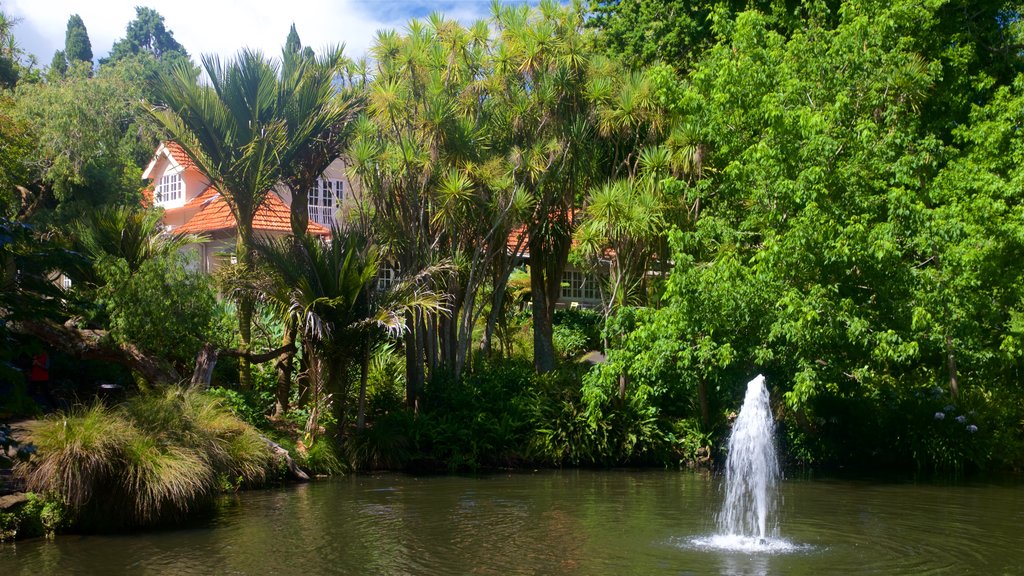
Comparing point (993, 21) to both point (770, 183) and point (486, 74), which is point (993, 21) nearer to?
point (770, 183)

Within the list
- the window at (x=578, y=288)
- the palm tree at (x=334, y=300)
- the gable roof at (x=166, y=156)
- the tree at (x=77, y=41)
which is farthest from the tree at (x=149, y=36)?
the palm tree at (x=334, y=300)

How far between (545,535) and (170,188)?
24.2m

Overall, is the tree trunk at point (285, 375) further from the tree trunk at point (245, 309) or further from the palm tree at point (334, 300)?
the palm tree at point (334, 300)

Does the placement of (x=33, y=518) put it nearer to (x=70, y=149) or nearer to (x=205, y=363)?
(x=205, y=363)

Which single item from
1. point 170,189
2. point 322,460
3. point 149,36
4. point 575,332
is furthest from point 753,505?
point 149,36

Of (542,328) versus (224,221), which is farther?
(224,221)

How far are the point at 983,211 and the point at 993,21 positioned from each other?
5495 mm

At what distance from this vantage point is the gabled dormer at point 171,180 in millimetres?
30625

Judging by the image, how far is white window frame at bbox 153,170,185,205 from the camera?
102 feet

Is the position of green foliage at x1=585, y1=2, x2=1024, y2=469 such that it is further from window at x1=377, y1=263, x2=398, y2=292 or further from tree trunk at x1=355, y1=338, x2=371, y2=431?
window at x1=377, y1=263, x2=398, y2=292

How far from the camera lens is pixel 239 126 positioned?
1847 cm

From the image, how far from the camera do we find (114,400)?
60.0ft

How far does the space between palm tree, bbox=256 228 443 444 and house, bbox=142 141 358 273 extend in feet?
25.0

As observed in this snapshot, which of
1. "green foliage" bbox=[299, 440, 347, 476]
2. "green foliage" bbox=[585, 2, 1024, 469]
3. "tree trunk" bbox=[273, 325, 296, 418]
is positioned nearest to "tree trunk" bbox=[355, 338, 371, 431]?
"green foliage" bbox=[299, 440, 347, 476]
